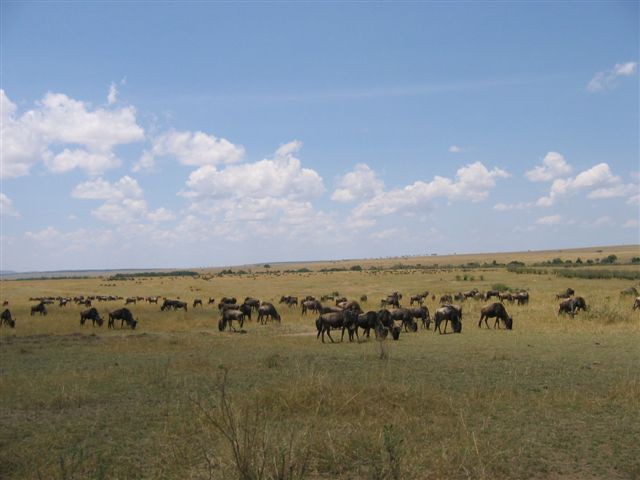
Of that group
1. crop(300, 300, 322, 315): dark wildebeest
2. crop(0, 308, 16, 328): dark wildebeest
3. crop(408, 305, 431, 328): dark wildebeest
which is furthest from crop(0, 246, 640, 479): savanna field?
crop(300, 300, 322, 315): dark wildebeest

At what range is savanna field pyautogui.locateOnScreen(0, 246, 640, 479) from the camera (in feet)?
24.8

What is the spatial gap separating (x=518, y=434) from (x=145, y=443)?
6.30m

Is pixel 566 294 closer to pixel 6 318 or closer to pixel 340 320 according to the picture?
pixel 340 320

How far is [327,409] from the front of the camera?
10.6 metres

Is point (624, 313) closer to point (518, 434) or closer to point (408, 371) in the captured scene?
point (408, 371)

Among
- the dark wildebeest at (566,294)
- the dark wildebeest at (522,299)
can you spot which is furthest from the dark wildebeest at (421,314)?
the dark wildebeest at (566,294)

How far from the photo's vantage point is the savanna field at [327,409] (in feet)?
24.8

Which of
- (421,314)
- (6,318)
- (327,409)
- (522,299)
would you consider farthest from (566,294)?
(6,318)

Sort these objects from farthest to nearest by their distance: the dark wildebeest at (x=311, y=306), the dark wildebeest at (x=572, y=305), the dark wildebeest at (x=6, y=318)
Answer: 1. the dark wildebeest at (x=311, y=306)
2. the dark wildebeest at (x=6, y=318)
3. the dark wildebeest at (x=572, y=305)

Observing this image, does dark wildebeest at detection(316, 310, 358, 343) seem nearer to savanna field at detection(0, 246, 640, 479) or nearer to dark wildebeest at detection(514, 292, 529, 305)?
savanna field at detection(0, 246, 640, 479)

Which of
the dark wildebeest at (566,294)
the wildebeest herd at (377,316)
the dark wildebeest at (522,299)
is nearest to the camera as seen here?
the wildebeest herd at (377,316)

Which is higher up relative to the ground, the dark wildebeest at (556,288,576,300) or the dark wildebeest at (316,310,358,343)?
the dark wildebeest at (316,310,358,343)

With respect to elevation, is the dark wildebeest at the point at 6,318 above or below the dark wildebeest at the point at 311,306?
above

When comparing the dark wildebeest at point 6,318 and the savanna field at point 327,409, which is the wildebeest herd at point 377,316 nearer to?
the dark wildebeest at point 6,318
